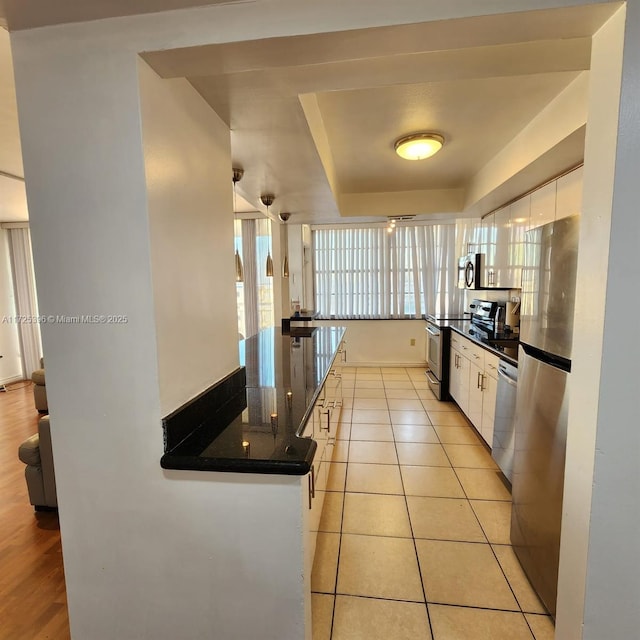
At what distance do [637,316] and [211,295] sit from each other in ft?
4.74

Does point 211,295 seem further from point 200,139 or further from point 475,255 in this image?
point 475,255

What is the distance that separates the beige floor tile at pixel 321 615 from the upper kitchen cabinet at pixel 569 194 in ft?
8.52

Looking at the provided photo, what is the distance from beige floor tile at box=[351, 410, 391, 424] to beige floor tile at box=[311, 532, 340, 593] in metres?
1.68

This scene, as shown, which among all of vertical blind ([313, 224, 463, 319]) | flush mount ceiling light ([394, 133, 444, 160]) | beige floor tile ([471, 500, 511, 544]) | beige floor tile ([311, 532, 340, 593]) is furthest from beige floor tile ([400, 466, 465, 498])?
vertical blind ([313, 224, 463, 319])

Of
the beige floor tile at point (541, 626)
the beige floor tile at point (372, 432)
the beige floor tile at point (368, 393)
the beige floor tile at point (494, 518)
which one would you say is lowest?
the beige floor tile at point (541, 626)

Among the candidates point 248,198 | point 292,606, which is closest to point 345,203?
point 248,198

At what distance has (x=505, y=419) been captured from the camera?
2416 mm

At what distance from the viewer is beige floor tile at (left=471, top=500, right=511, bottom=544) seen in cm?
199

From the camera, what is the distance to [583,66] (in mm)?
1339

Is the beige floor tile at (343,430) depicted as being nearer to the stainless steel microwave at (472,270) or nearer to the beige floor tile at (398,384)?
the beige floor tile at (398,384)

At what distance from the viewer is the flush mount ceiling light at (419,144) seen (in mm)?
2561

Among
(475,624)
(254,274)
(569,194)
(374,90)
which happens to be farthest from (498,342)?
(254,274)

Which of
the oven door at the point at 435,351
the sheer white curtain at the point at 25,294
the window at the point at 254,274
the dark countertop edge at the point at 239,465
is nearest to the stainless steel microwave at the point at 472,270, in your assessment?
the oven door at the point at 435,351

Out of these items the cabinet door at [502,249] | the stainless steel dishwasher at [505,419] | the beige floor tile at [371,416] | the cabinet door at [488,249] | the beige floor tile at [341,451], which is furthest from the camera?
the cabinet door at [488,249]
